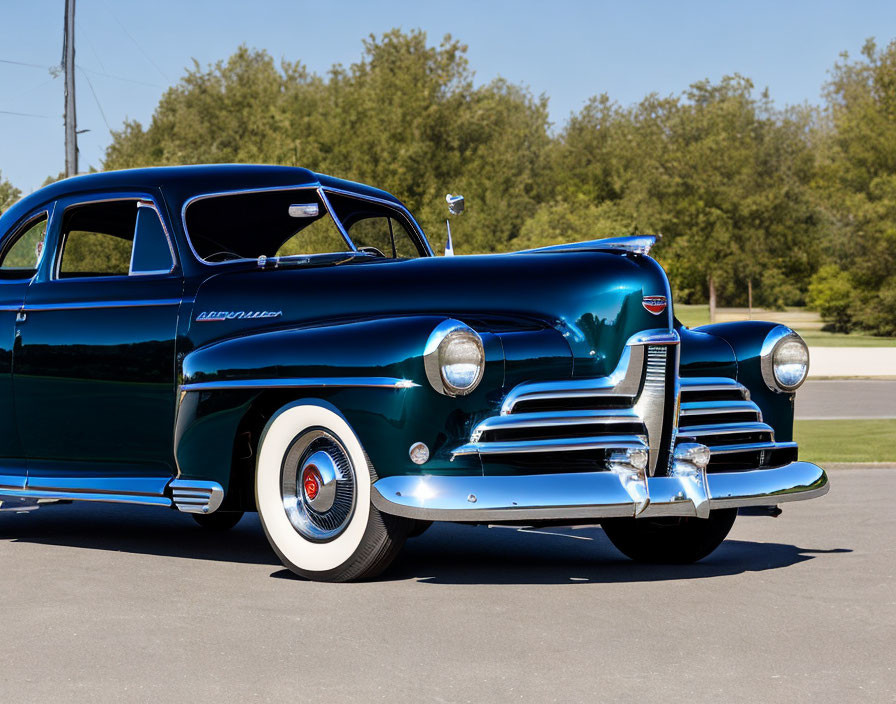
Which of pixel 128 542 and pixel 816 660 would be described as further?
pixel 128 542

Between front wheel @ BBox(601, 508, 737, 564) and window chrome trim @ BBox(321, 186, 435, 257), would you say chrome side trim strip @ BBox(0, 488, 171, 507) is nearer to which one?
window chrome trim @ BBox(321, 186, 435, 257)

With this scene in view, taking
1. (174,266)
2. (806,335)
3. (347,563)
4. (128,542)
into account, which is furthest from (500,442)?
(806,335)

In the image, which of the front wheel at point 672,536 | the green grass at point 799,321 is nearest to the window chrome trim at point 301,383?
the front wheel at point 672,536

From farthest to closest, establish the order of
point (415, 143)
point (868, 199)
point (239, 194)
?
point (868, 199) < point (415, 143) < point (239, 194)

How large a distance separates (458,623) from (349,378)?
50.3 inches

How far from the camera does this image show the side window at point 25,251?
772 centimetres

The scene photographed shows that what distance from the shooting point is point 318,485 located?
6078mm

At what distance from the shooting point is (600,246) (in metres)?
6.53

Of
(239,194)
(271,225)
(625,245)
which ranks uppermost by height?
(239,194)

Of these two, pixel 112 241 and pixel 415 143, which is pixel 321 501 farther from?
pixel 415 143

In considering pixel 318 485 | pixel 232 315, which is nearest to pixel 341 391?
pixel 318 485

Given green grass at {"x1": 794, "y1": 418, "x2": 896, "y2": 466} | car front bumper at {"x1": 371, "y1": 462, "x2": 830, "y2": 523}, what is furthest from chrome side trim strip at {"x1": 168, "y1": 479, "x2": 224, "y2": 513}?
green grass at {"x1": 794, "y1": 418, "x2": 896, "y2": 466}

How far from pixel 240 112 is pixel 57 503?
79488 mm

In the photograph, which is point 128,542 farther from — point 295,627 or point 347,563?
point 295,627
